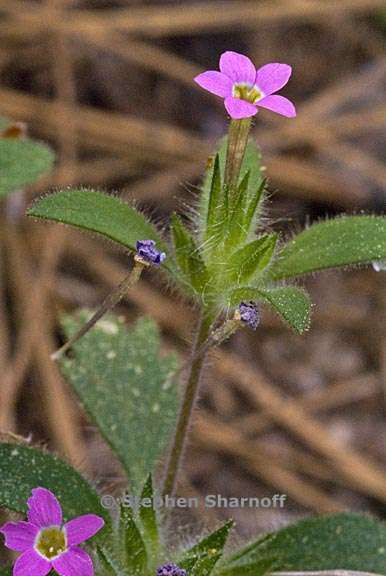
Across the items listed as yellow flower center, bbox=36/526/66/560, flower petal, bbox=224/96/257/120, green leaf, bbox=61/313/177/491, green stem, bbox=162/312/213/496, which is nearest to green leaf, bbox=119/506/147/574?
yellow flower center, bbox=36/526/66/560

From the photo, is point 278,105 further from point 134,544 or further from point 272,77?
point 134,544

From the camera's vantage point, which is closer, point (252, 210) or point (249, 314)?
point (249, 314)

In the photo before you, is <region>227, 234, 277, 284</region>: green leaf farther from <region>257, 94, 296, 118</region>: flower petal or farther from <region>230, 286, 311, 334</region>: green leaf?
<region>257, 94, 296, 118</region>: flower petal

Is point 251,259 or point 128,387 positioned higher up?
point 128,387

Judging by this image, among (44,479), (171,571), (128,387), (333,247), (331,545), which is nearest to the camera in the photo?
(171,571)

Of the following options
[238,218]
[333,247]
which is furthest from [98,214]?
[333,247]

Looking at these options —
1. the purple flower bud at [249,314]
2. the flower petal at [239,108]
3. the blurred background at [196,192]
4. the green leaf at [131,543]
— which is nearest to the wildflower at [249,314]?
the purple flower bud at [249,314]

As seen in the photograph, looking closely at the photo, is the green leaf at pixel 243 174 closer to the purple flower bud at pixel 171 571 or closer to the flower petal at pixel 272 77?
the flower petal at pixel 272 77
